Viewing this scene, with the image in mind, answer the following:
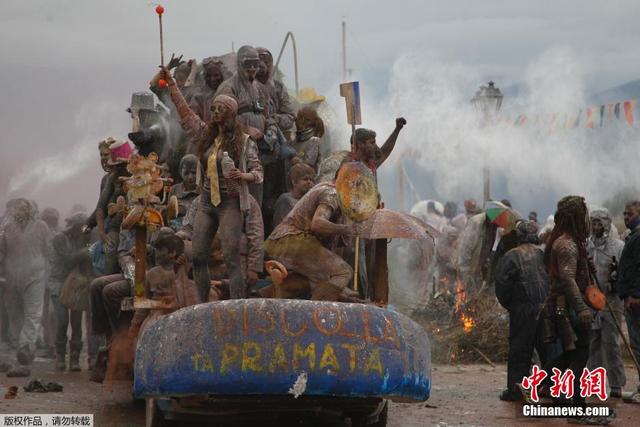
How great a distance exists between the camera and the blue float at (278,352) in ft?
28.9

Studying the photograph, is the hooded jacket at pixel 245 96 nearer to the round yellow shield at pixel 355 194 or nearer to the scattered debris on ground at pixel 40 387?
the round yellow shield at pixel 355 194

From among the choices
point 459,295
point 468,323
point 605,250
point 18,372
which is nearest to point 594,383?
point 605,250

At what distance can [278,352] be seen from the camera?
347 inches

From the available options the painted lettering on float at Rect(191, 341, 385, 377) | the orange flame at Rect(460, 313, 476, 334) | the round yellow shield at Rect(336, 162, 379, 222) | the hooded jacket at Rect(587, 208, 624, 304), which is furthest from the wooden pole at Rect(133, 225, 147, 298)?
the orange flame at Rect(460, 313, 476, 334)

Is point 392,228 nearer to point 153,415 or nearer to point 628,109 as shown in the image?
point 153,415

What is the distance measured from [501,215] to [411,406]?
290 inches

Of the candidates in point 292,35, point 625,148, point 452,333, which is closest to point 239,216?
point 292,35

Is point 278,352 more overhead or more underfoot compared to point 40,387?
more overhead

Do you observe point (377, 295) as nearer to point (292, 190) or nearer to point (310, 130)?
point (292, 190)

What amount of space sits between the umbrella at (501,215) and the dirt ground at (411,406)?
482 centimetres

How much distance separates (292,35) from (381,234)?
22.1 ft

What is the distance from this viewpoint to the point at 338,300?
10281 mm

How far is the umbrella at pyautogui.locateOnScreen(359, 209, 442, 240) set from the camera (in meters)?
10.1

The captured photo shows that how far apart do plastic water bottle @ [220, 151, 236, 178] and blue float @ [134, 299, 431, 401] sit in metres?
1.71
